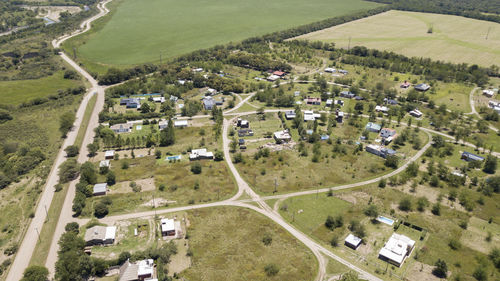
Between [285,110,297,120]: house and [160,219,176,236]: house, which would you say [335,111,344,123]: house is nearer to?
[285,110,297,120]: house

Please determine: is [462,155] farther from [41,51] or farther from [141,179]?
[41,51]

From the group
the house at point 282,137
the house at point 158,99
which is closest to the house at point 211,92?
the house at point 158,99

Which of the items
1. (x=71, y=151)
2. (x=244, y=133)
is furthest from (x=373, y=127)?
(x=71, y=151)

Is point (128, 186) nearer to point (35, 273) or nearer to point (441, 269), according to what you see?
point (35, 273)

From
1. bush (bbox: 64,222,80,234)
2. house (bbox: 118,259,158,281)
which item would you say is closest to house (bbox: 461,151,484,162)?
house (bbox: 118,259,158,281)

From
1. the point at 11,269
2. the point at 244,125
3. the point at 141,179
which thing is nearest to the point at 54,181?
the point at 141,179

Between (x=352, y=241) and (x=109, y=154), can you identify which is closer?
(x=352, y=241)

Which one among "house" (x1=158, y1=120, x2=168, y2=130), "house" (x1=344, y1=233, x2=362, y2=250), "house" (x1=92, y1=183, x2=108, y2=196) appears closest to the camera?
"house" (x1=344, y1=233, x2=362, y2=250)

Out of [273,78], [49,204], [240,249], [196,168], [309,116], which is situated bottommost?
[240,249]

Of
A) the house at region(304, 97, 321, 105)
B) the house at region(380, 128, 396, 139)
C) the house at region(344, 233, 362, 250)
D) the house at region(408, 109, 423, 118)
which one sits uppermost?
the house at region(304, 97, 321, 105)
